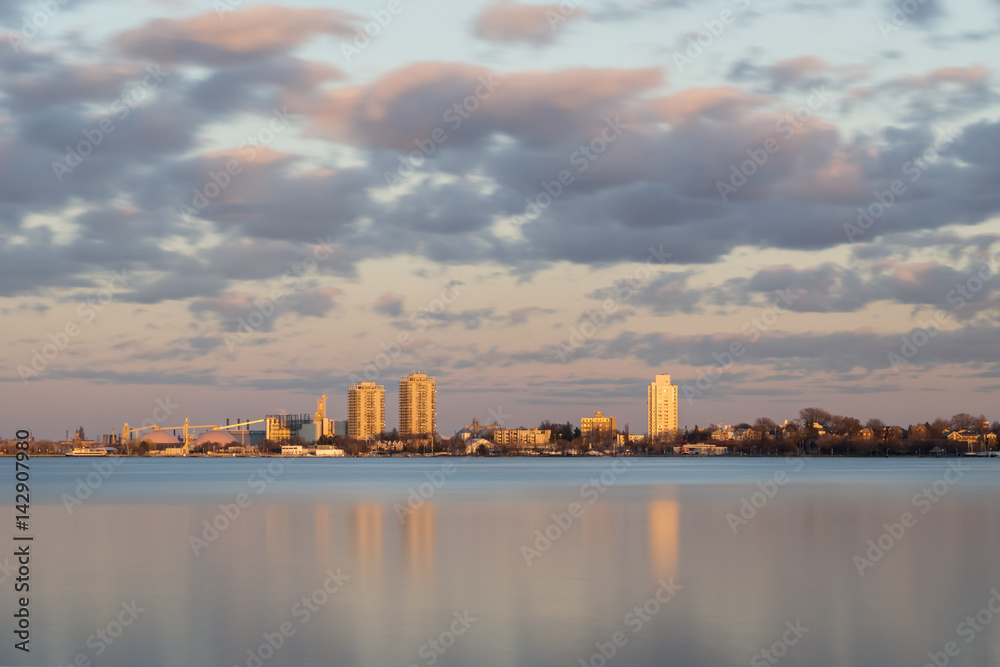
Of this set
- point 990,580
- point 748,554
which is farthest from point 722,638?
point 748,554

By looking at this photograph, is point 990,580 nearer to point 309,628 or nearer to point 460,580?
point 460,580

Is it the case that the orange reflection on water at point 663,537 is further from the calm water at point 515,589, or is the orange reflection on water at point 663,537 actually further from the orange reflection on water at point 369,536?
the orange reflection on water at point 369,536

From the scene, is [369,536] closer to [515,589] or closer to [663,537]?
[663,537]

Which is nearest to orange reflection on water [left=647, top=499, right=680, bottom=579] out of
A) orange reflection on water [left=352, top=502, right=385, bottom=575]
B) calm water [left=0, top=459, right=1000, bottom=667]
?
calm water [left=0, top=459, right=1000, bottom=667]

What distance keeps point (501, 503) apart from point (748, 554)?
90.6 ft

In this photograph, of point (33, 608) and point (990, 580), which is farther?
point (990, 580)

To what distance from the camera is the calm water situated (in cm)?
1834

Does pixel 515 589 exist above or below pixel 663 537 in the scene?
above

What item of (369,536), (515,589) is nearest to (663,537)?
(369,536)

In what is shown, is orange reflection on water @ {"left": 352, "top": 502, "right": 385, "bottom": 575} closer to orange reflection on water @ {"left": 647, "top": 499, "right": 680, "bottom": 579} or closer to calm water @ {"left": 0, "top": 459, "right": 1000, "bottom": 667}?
calm water @ {"left": 0, "top": 459, "right": 1000, "bottom": 667}

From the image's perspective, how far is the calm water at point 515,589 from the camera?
722 inches

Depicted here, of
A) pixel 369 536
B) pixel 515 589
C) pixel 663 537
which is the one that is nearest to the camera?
pixel 515 589

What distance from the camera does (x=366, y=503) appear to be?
191 ft

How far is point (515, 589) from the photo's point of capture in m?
25.1
